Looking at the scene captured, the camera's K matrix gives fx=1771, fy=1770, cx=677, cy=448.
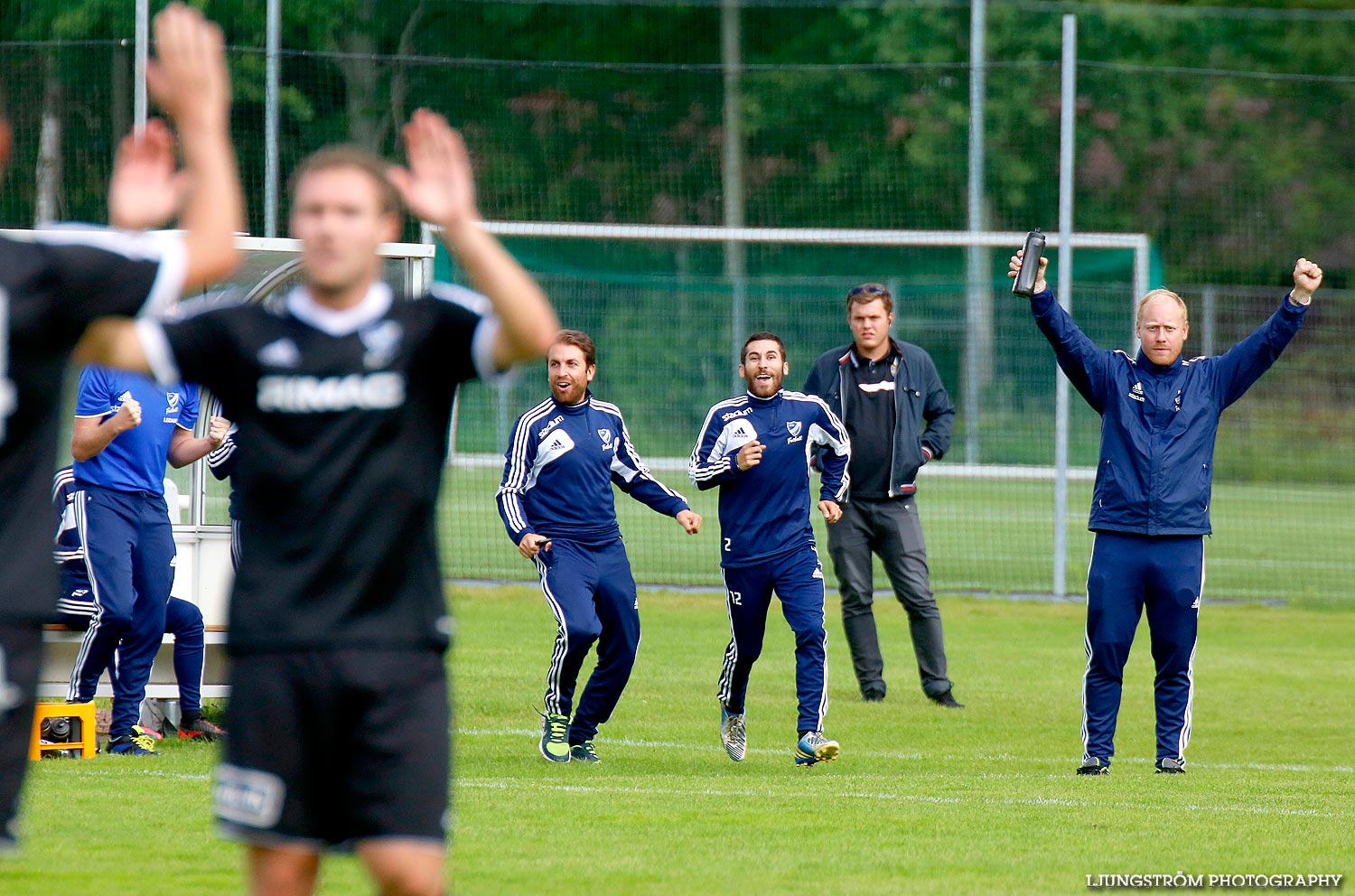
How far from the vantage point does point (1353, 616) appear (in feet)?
52.3

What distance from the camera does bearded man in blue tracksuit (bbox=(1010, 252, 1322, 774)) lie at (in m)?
7.95

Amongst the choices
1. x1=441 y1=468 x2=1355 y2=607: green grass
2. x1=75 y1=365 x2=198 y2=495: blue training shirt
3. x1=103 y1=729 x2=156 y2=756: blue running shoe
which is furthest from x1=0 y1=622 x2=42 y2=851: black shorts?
x1=441 y1=468 x2=1355 y2=607: green grass

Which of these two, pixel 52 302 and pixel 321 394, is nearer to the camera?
pixel 52 302

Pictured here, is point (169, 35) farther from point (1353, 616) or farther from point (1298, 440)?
point (1298, 440)

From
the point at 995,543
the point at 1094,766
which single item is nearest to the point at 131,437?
the point at 1094,766

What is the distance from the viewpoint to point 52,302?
339 cm

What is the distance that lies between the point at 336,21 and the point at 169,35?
18.3 m

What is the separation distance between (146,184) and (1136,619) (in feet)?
18.6

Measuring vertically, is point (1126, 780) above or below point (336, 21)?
below

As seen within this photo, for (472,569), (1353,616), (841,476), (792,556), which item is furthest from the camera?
(472,569)

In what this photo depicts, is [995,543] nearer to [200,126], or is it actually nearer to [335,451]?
[335,451]

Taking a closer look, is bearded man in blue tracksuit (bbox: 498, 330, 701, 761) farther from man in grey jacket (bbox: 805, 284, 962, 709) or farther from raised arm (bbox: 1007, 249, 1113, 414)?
man in grey jacket (bbox: 805, 284, 962, 709)

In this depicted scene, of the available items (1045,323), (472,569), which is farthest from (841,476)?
(472,569)

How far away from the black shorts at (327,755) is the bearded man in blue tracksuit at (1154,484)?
5133mm
